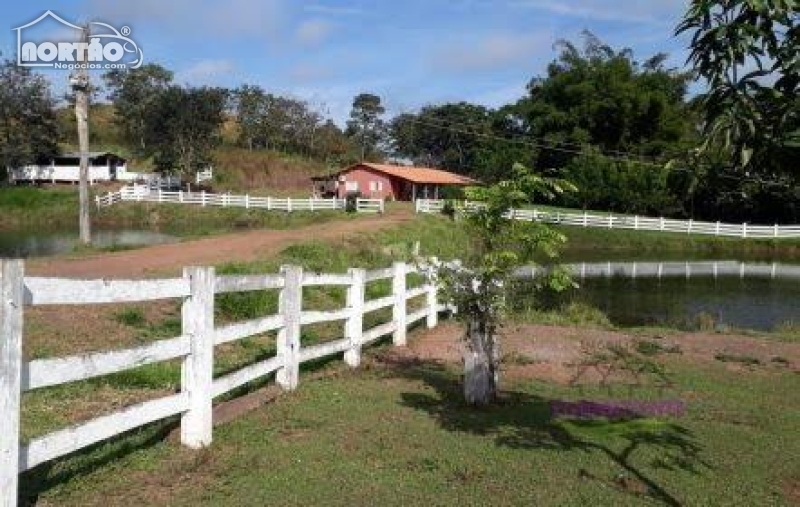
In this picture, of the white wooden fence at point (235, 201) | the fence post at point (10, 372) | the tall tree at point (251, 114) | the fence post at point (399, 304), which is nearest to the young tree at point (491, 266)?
the fence post at point (399, 304)

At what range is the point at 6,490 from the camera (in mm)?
4711

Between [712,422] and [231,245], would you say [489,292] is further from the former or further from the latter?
[231,245]

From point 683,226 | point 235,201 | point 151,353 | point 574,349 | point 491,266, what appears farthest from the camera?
point 683,226

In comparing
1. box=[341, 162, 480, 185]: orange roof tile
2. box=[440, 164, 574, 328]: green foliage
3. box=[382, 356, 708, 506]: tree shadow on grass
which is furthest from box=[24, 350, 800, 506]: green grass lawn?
box=[341, 162, 480, 185]: orange roof tile

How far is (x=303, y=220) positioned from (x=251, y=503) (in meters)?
47.9

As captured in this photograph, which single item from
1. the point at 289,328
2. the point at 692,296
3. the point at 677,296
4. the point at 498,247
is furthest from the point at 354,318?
the point at 692,296

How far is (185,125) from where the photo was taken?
80125 millimetres

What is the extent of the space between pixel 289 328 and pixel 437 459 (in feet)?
9.33

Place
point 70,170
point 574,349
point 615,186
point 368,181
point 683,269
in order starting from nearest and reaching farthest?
1. point 574,349
2. point 683,269
3. point 615,186
4. point 368,181
5. point 70,170

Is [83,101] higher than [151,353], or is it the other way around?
[83,101]

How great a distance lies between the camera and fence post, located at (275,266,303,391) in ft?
29.6

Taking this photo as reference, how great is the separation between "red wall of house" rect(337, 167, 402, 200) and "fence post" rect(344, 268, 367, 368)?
217 ft

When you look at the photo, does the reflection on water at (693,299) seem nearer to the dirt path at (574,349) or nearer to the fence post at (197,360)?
the dirt path at (574,349)

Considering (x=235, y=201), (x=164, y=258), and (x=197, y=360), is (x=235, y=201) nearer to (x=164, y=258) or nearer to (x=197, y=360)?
(x=164, y=258)
